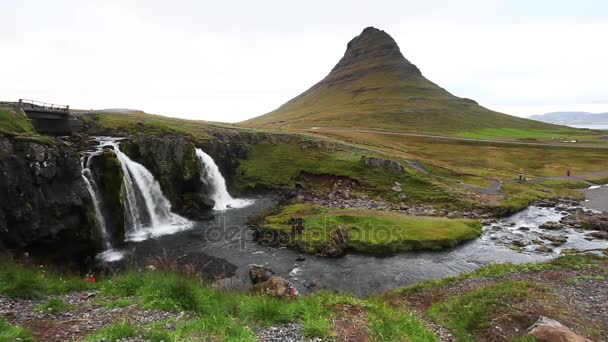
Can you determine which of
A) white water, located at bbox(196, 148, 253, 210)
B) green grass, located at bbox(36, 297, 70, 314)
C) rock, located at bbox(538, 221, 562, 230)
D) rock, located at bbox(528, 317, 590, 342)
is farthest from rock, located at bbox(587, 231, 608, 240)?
green grass, located at bbox(36, 297, 70, 314)

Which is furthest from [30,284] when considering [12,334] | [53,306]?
[12,334]

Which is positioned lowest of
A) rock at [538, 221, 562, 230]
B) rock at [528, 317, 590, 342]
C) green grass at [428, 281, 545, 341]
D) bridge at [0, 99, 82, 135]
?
rock at [538, 221, 562, 230]

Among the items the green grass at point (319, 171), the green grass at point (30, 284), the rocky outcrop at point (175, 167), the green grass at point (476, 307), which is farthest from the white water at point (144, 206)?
the green grass at point (476, 307)

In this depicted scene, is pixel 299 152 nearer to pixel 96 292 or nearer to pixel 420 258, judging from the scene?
pixel 420 258

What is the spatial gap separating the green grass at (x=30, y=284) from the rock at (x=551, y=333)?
22.2 metres

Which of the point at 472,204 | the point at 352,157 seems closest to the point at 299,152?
the point at 352,157

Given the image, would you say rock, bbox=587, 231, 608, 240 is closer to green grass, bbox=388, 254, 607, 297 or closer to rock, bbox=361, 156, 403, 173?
green grass, bbox=388, 254, 607, 297

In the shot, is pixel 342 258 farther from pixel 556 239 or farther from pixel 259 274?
pixel 556 239

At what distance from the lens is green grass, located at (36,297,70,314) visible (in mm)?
14141

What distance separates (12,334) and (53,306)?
11.6ft

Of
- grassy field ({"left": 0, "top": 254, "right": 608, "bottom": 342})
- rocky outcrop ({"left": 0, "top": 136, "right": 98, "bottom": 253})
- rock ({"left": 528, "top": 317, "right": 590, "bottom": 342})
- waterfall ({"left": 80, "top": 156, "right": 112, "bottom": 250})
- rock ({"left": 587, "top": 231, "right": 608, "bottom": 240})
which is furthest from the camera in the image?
rock ({"left": 587, "top": 231, "right": 608, "bottom": 240})

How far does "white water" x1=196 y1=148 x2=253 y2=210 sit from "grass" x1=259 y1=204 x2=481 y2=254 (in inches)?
586

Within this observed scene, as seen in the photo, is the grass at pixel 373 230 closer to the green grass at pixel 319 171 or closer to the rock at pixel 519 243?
the rock at pixel 519 243

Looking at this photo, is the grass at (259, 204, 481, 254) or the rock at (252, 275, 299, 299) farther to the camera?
the grass at (259, 204, 481, 254)
